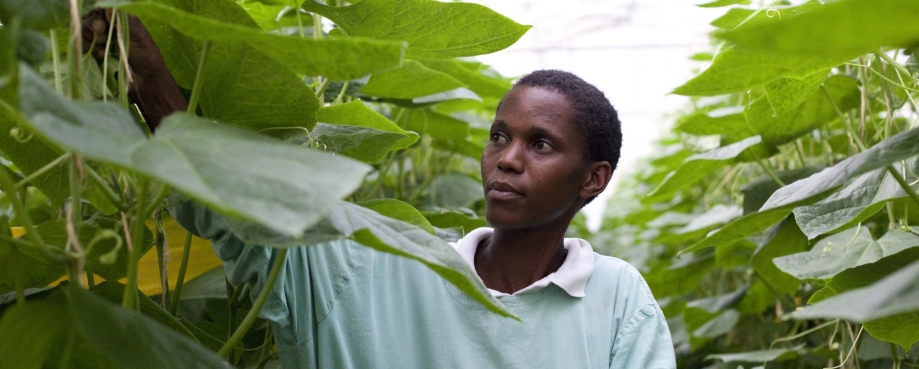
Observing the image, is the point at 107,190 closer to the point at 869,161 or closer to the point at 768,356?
the point at 869,161

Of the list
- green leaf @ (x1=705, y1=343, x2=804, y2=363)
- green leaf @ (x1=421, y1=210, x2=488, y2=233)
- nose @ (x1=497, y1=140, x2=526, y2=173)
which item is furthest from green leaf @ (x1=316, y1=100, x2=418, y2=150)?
green leaf @ (x1=705, y1=343, x2=804, y2=363)

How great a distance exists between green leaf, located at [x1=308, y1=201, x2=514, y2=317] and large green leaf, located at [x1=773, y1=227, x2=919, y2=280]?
1.98 feet

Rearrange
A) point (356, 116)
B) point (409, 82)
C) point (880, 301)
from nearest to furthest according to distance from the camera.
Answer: point (880, 301) < point (356, 116) < point (409, 82)

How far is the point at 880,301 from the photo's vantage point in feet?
1.40

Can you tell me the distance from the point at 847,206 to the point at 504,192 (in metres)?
0.39

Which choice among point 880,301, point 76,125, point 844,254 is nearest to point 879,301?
point 880,301

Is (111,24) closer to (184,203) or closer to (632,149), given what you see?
(184,203)

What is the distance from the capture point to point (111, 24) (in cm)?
65

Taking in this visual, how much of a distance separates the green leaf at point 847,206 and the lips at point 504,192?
33cm

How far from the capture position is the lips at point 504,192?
3.37 feet

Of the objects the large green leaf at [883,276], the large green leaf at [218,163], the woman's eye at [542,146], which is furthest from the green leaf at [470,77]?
the large green leaf at [218,163]

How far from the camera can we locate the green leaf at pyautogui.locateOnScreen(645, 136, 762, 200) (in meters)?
1.47

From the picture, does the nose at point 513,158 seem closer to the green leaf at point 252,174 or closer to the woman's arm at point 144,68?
the woman's arm at point 144,68

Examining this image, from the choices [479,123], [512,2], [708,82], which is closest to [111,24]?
[708,82]
